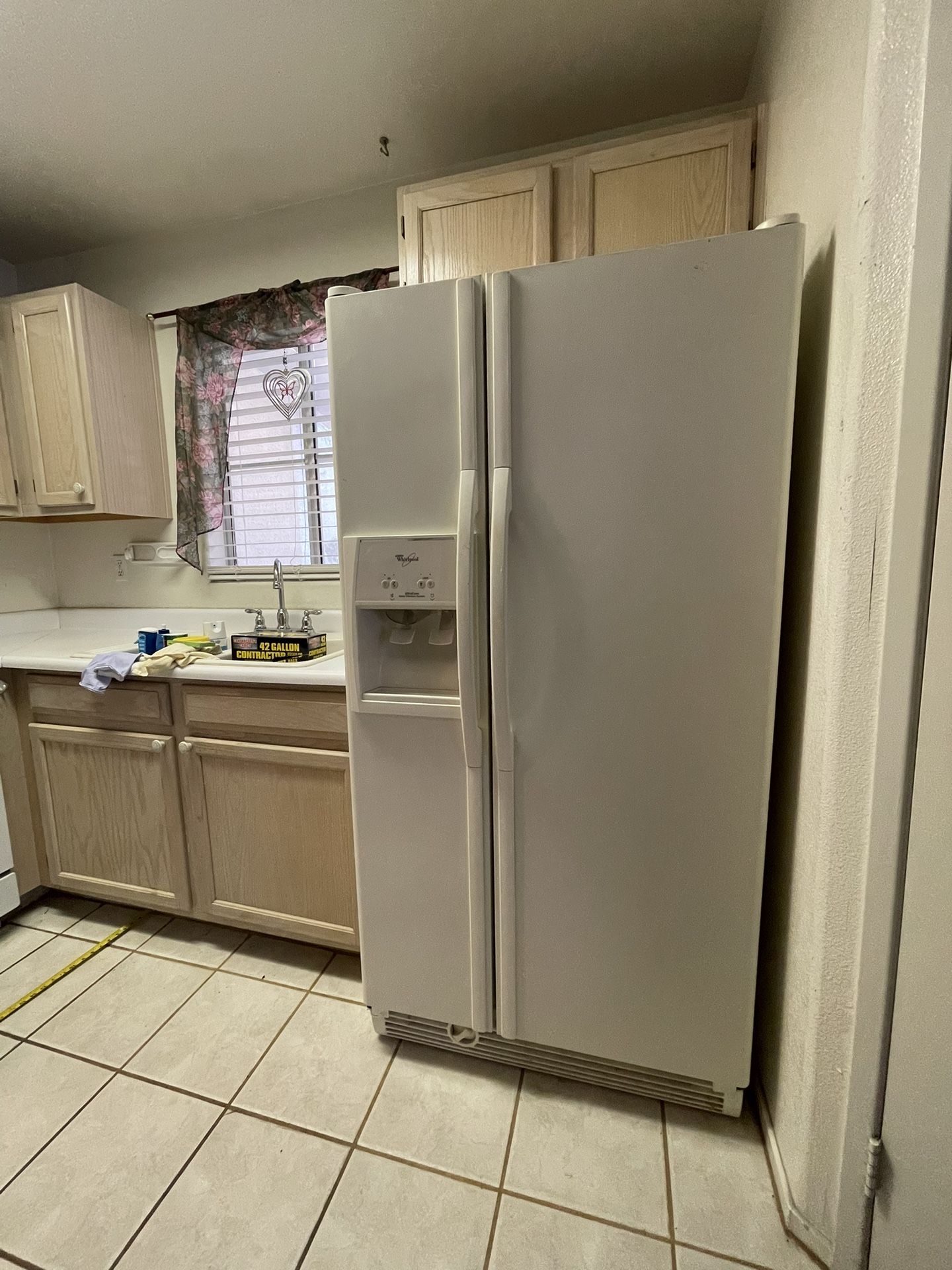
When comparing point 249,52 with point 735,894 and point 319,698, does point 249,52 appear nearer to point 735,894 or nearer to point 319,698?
point 319,698

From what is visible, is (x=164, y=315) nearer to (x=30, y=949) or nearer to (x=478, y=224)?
(x=478, y=224)

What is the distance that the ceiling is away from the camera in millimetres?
1250

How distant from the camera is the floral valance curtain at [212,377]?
1.90 metres

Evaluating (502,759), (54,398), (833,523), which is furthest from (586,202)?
(54,398)

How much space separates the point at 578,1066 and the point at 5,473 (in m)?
2.64

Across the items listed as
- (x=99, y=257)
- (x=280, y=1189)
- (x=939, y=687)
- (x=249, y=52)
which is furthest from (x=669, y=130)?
(x=280, y=1189)

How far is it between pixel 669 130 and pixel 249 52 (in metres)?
1.06

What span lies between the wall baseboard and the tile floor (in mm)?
22

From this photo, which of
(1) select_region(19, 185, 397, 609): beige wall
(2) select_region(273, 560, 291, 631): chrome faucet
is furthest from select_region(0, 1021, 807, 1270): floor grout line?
(1) select_region(19, 185, 397, 609): beige wall

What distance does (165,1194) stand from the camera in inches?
40.4

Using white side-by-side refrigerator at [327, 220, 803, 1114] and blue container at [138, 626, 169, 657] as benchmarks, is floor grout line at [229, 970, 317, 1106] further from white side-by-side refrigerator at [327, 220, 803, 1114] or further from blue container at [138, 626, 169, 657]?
blue container at [138, 626, 169, 657]

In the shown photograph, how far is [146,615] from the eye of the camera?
225 cm

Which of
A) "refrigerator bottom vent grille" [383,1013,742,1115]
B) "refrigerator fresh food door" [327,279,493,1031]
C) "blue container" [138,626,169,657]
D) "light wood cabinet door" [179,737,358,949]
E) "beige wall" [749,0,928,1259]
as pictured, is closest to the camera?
"beige wall" [749,0,928,1259]

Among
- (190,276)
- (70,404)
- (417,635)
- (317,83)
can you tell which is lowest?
(417,635)
